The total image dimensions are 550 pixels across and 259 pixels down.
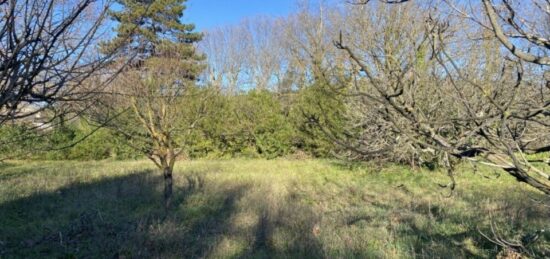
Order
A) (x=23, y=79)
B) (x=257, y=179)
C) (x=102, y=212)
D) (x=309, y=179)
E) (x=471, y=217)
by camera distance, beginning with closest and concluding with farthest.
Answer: (x=23, y=79) → (x=471, y=217) → (x=102, y=212) → (x=257, y=179) → (x=309, y=179)

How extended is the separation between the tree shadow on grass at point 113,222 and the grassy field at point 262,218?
0.02m

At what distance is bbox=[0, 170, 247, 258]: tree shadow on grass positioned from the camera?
5.26m

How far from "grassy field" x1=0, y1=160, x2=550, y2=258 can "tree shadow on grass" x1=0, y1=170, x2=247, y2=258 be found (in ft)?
0.06

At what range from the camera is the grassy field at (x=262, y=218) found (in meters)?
5.05

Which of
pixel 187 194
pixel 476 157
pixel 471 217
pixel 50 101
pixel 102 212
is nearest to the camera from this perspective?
Answer: pixel 476 157

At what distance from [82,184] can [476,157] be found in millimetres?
11057

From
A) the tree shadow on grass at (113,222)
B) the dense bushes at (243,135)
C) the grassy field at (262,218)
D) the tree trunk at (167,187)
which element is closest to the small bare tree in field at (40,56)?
the grassy field at (262,218)

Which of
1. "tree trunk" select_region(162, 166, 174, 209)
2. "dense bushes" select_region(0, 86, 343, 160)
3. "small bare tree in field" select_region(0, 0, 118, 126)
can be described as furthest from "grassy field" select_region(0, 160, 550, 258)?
"dense bushes" select_region(0, 86, 343, 160)

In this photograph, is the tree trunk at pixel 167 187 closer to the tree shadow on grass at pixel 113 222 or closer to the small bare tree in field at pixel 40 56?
the tree shadow on grass at pixel 113 222

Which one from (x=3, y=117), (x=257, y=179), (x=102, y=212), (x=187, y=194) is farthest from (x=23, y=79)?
(x=257, y=179)

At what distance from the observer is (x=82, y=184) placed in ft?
34.9

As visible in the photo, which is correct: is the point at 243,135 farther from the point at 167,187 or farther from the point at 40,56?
the point at 40,56

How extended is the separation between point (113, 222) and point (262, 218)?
250 cm

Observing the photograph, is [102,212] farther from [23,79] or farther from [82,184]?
[23,79]
